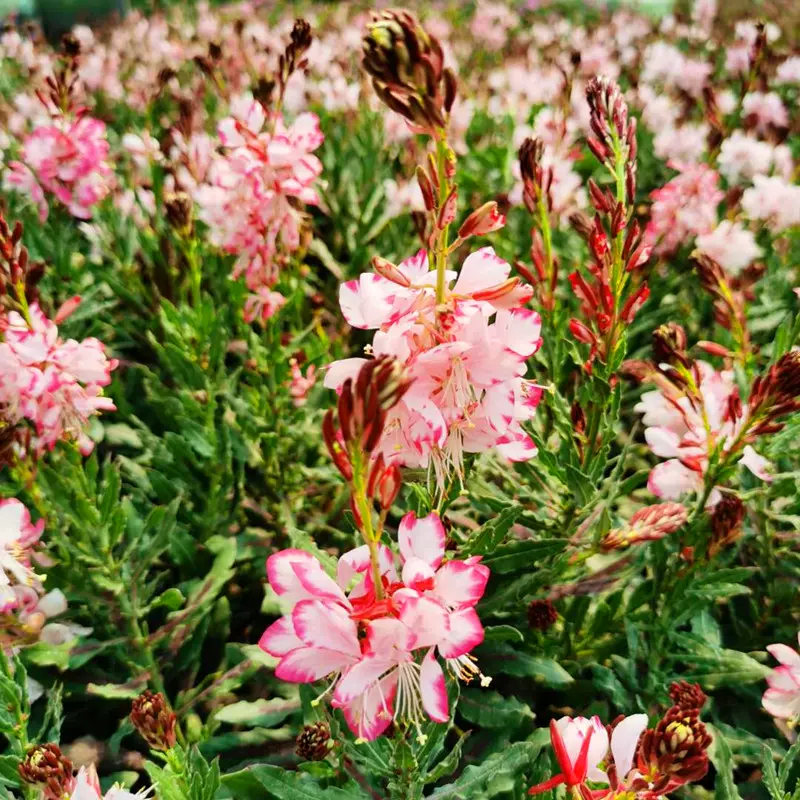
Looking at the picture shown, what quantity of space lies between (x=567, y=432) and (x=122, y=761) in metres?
1.23

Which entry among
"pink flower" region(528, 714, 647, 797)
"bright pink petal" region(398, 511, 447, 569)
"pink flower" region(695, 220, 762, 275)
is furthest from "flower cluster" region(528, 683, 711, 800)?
"pink flower" region(695, 220, 762, 275)

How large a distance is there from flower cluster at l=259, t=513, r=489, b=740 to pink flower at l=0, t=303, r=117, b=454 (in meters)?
0.81

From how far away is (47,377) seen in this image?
146cm

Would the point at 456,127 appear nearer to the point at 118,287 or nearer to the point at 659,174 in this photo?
the point at 659,174

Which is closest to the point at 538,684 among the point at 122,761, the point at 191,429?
the point at 122,761

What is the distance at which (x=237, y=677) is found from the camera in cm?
174

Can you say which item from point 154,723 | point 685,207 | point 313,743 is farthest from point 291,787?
point 685,207

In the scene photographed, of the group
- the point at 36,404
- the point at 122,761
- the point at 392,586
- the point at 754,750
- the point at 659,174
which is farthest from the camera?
the point at 659,174

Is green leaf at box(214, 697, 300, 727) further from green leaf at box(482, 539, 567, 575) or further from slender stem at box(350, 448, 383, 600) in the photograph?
slender stem at box(350, 448, 383, 600)

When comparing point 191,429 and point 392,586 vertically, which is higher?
point 392,586

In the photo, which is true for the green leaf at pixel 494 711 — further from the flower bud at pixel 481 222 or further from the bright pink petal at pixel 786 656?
the flower bud at pixel 481 222

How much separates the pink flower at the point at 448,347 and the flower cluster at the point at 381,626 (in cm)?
12

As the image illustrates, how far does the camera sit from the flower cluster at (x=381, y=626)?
84cm

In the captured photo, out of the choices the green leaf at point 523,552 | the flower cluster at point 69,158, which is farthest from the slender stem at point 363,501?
the flower cluster at point 69,158
